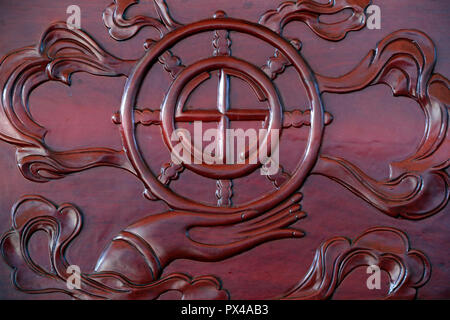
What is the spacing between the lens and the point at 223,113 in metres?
0.80

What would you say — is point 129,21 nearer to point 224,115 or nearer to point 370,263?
point 224,115

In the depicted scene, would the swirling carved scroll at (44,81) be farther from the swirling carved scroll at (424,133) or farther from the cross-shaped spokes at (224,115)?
the swirling carved scroll at (424,133)

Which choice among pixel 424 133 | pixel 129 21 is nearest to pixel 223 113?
pixel 129 21

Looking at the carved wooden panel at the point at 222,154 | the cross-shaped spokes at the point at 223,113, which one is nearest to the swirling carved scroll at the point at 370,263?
the carved wooden panel at the point at 222,154

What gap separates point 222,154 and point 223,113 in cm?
8

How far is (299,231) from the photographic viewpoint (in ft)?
2.63

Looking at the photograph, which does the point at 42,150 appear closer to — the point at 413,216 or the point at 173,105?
the point at 173,105

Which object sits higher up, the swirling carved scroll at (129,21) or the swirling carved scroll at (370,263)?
the swirling carved scroll at (129,21)

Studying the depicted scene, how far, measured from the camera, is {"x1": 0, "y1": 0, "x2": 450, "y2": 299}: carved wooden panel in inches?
31.5

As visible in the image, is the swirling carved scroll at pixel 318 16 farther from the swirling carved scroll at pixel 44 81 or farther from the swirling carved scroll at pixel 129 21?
the swirling carved scroll at pixel 44 81

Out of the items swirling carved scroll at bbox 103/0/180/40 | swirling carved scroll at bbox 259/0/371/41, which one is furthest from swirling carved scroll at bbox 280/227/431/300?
swirling carved scroll at bbox 103/0/180/40

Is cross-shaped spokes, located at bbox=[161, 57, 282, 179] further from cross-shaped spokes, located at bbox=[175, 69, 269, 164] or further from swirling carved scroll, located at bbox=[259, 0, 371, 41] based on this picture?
swirling carved scroll, located at bbox=[259, 0, 371, 41]

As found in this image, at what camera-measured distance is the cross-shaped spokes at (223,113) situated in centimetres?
80

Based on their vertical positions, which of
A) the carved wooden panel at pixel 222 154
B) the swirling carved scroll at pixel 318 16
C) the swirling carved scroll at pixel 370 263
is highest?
the swirling carved scroll at pixel 318 16
